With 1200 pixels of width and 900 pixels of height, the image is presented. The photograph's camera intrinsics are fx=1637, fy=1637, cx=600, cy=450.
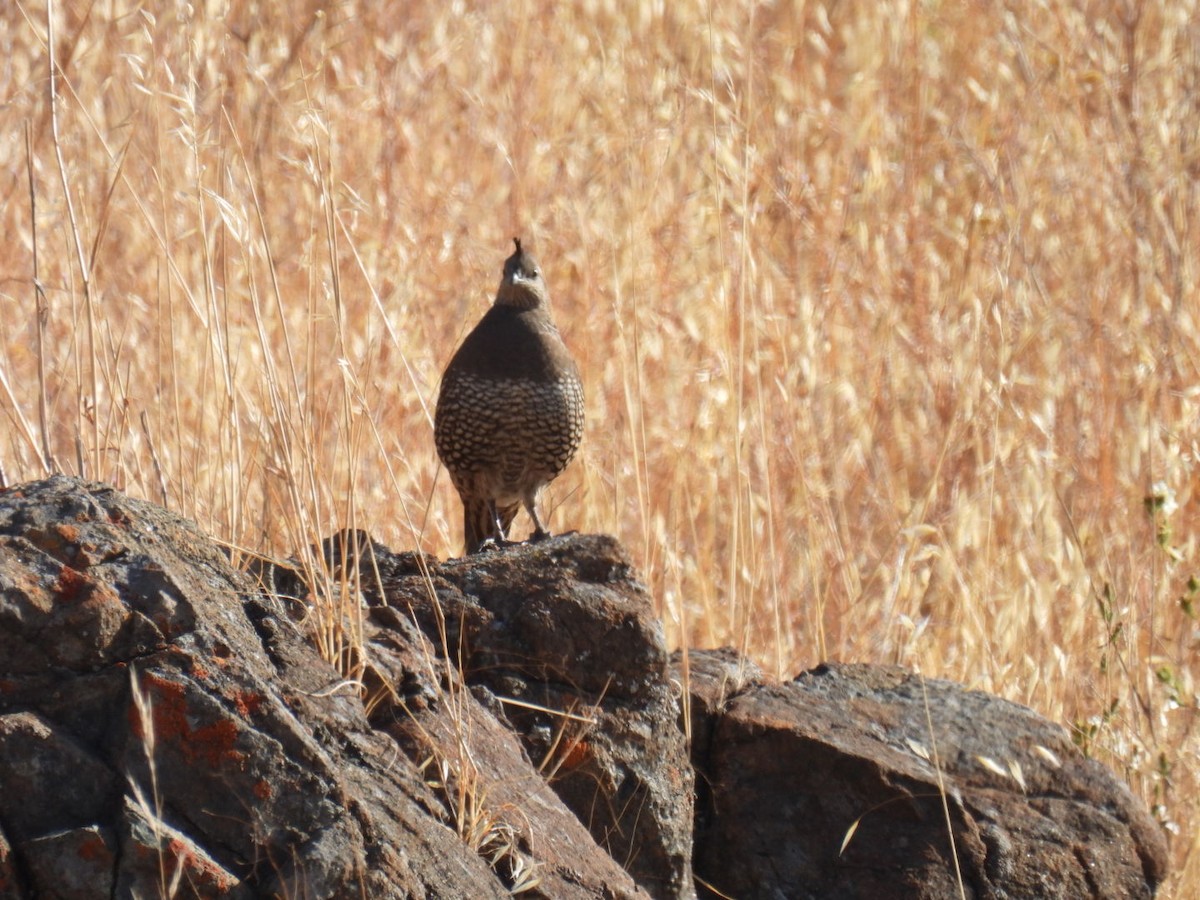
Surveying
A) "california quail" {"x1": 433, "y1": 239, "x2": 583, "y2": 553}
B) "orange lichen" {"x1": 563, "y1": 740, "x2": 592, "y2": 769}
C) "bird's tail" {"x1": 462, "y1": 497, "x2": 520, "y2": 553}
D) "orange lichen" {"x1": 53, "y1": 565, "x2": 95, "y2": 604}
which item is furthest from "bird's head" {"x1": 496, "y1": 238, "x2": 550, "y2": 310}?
"orange lichen" {"x1": 53, "y1": 565, "x2": 95, "y2": 604}

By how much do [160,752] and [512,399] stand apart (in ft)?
9.00

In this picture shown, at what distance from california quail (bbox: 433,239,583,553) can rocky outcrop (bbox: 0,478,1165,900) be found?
148 centimetres

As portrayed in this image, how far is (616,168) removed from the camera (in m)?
5.85

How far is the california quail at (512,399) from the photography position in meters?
4.73

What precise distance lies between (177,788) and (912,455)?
401 centimetres

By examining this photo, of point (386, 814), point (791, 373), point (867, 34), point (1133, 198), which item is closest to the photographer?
point (386, 814)

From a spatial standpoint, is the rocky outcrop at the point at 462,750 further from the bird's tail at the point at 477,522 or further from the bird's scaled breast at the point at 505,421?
the bird's tail at the point at 477,522

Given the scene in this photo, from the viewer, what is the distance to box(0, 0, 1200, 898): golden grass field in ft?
12.7

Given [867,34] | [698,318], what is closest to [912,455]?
[698,318]

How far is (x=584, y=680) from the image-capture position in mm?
2912

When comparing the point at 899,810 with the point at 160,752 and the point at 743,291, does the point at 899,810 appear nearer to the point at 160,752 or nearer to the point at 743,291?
the point at 743,291

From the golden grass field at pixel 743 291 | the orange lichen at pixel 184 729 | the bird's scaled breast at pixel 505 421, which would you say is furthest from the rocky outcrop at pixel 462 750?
the bird's scaled breast at pixel 505 421

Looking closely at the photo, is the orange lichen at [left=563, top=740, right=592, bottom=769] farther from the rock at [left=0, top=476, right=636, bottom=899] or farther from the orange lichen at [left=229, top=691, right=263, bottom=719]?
the orange lichen at [left=229, top=691, right=263, bottom=719]

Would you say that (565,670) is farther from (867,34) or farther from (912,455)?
(867,34)
